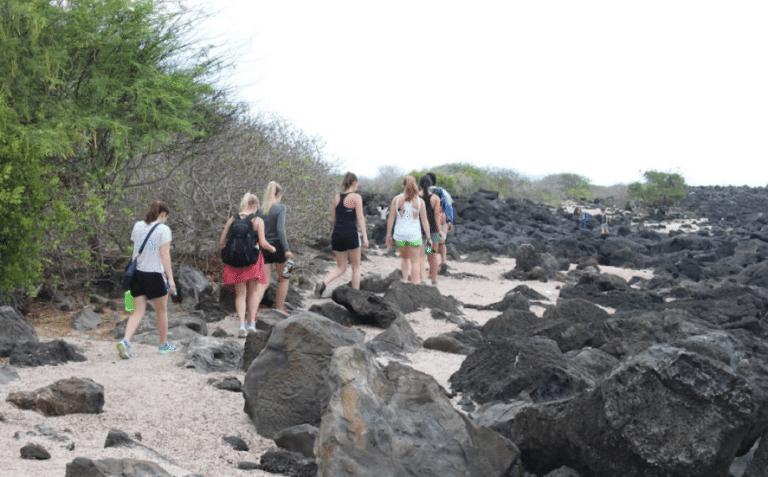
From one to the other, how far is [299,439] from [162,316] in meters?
3.39

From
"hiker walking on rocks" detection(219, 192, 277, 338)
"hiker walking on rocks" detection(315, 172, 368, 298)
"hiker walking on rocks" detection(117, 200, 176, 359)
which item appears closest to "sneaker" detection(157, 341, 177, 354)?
"hiker walking on rocks" detection(117, 200, 176, 359)

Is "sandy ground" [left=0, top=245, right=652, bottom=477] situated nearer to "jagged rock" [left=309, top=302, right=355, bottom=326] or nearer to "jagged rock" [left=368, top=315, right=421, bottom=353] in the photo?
"jagged rock" [left=368, top=315, right=421, bottom=353]

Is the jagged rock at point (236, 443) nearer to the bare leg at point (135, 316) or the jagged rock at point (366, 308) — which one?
the bare leg at point (135, 316)

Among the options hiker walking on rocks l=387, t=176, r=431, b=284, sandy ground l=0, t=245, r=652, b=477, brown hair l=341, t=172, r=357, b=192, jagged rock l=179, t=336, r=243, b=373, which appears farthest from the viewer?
hiker walking on rocks l=387, t=176, r=431, b=284

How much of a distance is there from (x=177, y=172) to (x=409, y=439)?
8.88m

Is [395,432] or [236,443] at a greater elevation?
[395,432]

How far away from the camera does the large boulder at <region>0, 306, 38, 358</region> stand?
776 cm

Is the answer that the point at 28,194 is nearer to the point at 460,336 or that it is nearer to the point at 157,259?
the point at 157,259

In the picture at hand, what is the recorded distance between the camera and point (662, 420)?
14.4ft

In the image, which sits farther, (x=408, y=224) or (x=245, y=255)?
(x=408, y=224)

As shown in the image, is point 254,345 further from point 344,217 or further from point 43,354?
point 344,217

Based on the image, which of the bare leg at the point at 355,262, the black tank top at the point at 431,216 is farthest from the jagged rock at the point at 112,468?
the black tank top at the point at 431,216

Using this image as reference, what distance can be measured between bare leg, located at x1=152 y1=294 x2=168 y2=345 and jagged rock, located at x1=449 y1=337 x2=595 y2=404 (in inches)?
111

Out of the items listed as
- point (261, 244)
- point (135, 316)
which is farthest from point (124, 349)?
point (261, 244)
